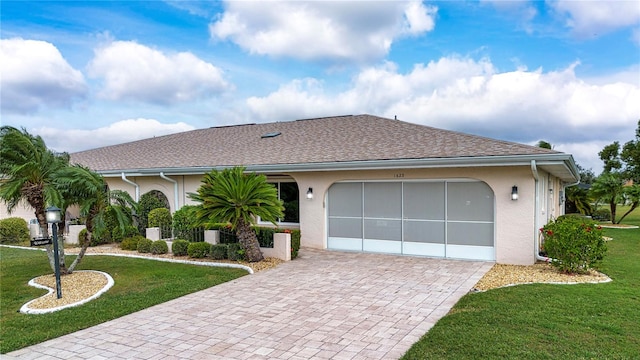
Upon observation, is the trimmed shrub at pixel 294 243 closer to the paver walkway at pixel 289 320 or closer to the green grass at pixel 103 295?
the paver walkway at pixel 289 320

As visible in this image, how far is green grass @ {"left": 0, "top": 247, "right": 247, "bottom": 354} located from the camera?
6.32 meters

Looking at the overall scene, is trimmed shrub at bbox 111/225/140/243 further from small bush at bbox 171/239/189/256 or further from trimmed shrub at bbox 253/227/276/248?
trimmed shrub at bbox 253/227/276/248

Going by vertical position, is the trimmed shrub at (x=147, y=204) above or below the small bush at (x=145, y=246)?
above

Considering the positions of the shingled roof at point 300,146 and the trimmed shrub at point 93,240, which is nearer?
the shingled roof at point 300,146

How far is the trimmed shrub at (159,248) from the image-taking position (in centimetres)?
1308

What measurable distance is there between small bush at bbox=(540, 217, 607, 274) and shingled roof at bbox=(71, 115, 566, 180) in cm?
187

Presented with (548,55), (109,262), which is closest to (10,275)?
(109,262)

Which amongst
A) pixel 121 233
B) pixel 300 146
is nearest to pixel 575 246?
pixel 300 146

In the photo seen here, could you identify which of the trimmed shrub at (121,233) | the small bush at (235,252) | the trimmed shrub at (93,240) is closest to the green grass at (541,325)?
the small bush at (235,252)

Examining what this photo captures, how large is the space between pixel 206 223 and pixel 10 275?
496 cm

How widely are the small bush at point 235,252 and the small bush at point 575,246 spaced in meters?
7.90

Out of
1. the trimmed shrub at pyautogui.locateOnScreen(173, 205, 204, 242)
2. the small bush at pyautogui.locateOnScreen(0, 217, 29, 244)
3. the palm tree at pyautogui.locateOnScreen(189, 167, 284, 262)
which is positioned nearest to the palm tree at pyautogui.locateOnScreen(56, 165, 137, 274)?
the palm tree at pyautogui.locateOnScreen(189, 167, 284, 262)

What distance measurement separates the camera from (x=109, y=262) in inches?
464

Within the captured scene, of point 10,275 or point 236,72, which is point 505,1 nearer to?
point 236,72
